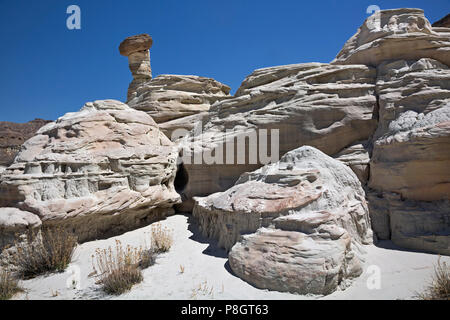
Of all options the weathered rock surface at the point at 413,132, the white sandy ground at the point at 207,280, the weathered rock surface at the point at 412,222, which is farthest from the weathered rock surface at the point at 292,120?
the white sandy ground at the point at 207,280

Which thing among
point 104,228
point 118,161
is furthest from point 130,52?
point 104,228

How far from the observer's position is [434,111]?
5285 mm

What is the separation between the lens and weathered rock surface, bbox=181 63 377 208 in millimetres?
6836

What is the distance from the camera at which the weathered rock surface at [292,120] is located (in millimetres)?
6836

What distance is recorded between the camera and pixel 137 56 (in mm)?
16500

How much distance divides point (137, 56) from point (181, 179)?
1224 cm

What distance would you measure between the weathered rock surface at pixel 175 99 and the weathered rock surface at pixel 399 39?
597cm

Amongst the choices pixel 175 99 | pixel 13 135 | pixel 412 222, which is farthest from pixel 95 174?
pixel 13 135

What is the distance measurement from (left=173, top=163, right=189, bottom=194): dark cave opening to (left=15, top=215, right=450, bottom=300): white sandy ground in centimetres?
296

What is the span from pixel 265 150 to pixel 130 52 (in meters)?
13.9

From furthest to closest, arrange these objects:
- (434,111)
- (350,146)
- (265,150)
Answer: (265,150)
(350,146)
(434,111)

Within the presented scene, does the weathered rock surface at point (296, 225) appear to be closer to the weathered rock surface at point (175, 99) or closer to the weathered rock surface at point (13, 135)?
the weathered rock surface at point (175, 99)

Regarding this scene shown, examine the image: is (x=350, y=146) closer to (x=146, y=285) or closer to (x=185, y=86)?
A: (x=146, y=285)

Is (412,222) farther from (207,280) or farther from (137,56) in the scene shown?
(137,56)
